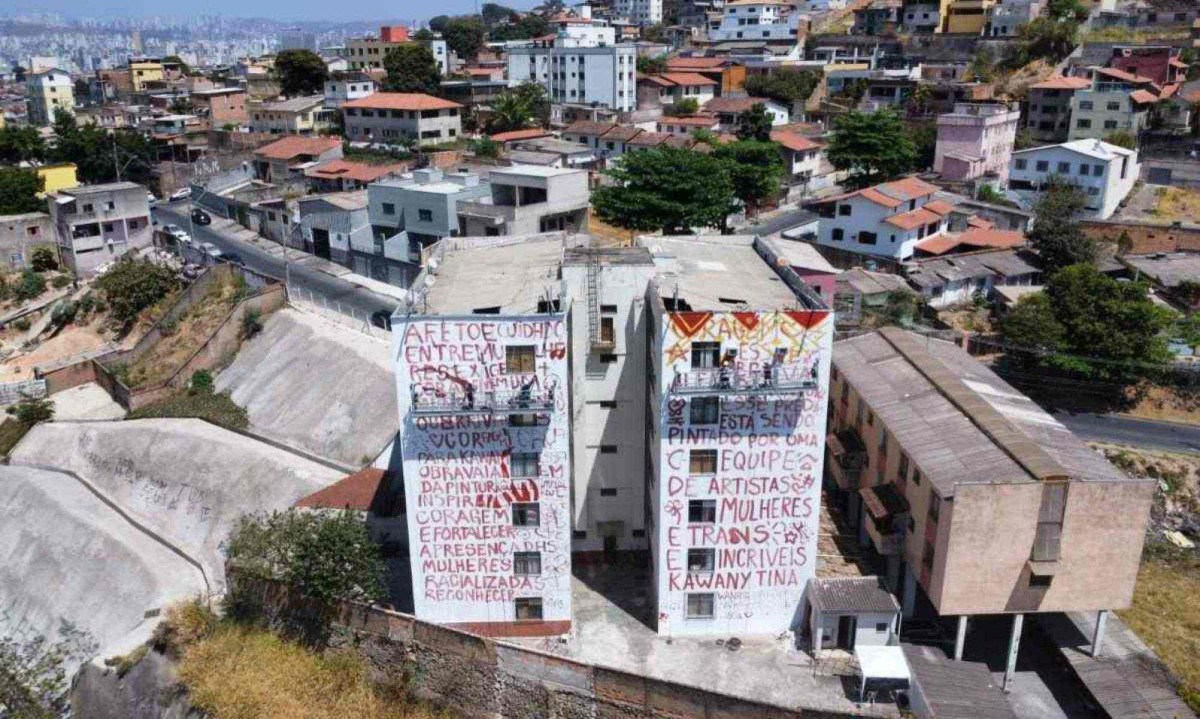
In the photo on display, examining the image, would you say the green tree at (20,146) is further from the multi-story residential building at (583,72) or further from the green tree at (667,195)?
the green tree at (667,195)

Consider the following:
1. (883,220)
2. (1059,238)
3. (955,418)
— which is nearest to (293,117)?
(883,220)

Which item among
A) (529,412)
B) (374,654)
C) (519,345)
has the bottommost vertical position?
(374,654)

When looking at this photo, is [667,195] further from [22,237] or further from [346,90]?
[346,90]

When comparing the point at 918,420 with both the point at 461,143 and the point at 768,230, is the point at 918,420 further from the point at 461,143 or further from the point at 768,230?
the point at 461,143

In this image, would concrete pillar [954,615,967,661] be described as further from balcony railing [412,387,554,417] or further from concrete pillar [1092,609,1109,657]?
balcony railing [412,387,554,417]

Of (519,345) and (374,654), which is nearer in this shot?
(519,345)

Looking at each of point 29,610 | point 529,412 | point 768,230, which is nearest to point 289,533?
point 529,412
